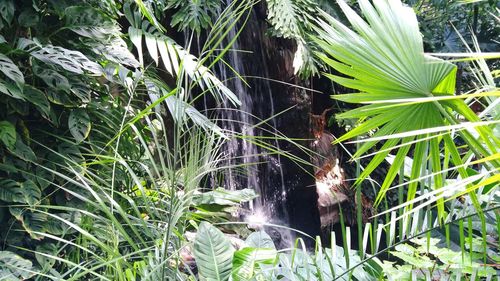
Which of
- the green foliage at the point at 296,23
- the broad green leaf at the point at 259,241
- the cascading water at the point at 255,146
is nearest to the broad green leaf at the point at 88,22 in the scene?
the broad green leaf at the point at 259,241

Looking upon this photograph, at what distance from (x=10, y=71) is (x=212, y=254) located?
3.31 ft

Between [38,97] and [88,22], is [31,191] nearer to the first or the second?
[38,97]

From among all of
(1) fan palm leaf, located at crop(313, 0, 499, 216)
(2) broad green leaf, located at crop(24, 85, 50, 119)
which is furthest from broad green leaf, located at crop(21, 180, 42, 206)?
(1) fan palm leaf, located at crop(313, 0, 499, 216)

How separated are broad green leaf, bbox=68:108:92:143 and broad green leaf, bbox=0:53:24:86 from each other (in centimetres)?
27

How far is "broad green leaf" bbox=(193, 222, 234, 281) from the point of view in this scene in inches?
50.9

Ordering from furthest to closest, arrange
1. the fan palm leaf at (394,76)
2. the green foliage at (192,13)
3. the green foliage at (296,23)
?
the green foliage at (296,23), the green foliage at (192,13), the fan palm leaf at (394,76)

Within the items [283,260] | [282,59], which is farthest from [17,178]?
[282,59]

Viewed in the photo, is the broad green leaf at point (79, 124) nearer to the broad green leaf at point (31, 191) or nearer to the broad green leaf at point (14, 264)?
the broad green leaf at point (31, 191)

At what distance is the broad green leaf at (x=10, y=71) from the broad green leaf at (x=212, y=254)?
2.89 ft

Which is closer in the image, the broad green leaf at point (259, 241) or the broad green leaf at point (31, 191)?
the broad green leaf at point (259, 241)

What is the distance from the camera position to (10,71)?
1.75 metres

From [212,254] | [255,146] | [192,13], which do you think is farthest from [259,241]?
[255,146]

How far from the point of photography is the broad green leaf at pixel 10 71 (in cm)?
174

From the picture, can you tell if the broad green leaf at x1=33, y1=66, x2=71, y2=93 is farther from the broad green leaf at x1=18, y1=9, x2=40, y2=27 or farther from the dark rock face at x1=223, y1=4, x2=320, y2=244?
the dark rock face at x1=223, y1=4, x2=320, y2=244
